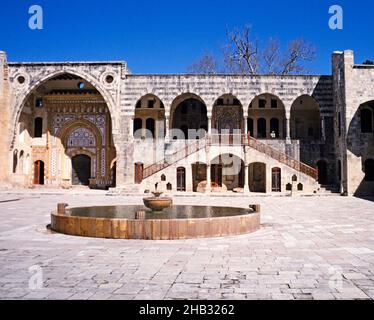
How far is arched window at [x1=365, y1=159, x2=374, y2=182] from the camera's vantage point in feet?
75.5

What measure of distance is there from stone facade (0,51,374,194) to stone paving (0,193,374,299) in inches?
579

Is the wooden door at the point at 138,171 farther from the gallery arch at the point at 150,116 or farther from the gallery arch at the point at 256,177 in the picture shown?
the gallery arch at the point at 256,177

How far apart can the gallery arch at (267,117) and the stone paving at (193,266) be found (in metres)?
19.3

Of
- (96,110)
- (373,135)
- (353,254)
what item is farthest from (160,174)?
(353,254)

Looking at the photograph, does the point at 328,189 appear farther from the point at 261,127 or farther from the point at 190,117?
the point at 190,117

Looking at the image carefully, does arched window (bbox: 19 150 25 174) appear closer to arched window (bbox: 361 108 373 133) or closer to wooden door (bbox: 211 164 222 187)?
wooden door (bbox: 211 164 222 187)

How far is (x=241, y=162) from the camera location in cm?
2559

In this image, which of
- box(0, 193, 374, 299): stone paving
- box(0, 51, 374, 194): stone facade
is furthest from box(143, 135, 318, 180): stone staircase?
box(0, 193, 374, 299): stone paving

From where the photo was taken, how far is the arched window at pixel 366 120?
23359mm

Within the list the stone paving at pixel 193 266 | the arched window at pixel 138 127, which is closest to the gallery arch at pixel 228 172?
the arched window at pixel 138 127

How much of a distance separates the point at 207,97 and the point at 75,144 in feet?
34.9

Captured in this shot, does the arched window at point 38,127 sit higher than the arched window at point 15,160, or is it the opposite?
the arched window at point 38,127

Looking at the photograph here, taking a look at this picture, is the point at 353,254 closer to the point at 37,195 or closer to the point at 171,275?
the point at 171,275

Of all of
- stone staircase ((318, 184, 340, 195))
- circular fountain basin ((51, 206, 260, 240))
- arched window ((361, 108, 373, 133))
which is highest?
arched window ((361, 108, 373, 133))
